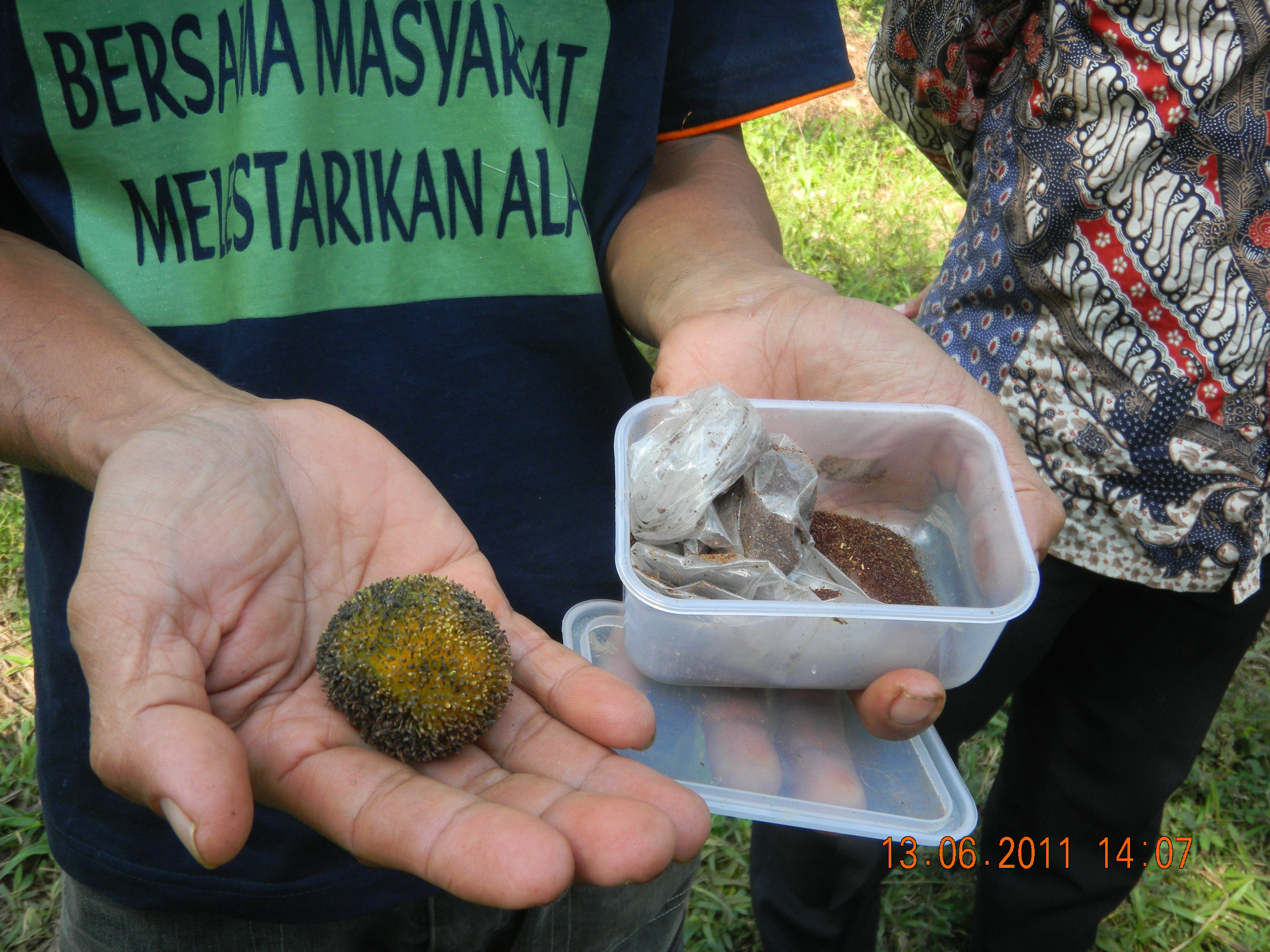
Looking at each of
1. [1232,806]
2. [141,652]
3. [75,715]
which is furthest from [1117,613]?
[75,715]

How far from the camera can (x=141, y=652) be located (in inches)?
55.1

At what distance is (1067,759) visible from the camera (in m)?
2.86

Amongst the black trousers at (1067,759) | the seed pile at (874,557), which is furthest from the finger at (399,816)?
the black trousers at (1067,759)

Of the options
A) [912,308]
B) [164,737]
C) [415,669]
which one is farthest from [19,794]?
[912,308]

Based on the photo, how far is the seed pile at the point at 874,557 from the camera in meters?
2.23

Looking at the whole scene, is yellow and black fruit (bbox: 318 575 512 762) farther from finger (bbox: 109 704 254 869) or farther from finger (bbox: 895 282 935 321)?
finger (bbox: 895 282 935 321)

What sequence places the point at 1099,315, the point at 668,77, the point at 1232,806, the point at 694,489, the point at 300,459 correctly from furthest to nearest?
the point at 1232,806 → the point at 668,77 → the point at 1099,315 → the point at 694,489 → the point at 300,459

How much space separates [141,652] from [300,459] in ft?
1.84

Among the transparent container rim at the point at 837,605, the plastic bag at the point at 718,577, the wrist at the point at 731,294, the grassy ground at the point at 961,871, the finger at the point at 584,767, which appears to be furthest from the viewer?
the grassy ground at the point at 961,871

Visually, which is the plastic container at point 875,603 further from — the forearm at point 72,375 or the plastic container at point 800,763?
the forearm at point 72,375

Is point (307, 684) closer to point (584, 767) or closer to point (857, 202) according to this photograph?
point (584, 767)

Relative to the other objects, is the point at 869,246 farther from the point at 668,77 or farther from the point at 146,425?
the point at 146,425

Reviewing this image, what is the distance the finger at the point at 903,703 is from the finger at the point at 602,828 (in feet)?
1.78

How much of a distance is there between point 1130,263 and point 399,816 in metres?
2.12
